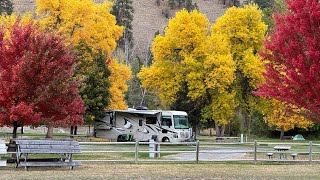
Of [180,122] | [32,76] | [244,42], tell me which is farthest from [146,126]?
[32,76]

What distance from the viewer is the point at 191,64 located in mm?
Result: 48094

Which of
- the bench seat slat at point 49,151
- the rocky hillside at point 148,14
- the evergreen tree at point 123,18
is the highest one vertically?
the rocky hillside at point 148,14

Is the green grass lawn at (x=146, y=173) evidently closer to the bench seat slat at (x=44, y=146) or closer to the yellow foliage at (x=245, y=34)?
the bench seat slat at (x=44, y=146)

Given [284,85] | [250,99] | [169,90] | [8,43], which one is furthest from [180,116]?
[284,85]

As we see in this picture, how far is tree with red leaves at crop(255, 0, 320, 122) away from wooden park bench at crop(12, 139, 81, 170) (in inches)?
339

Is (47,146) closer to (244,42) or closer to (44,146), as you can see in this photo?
(44,146)

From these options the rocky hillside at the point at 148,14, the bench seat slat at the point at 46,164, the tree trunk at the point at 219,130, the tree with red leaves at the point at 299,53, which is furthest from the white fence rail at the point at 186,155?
the rocky hillside at the point at 148,14

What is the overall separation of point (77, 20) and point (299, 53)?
105ft

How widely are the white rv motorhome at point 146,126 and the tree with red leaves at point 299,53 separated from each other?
26738mm

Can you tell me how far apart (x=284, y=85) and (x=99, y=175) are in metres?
7.03

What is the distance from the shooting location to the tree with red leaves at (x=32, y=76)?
20938 mm

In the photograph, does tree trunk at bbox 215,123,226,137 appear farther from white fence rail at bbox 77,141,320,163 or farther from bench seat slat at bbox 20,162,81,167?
bench seat slat at bbox 20,162,81,167

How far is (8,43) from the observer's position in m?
21.7

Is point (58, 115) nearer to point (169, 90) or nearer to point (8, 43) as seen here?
point (8, 43)
